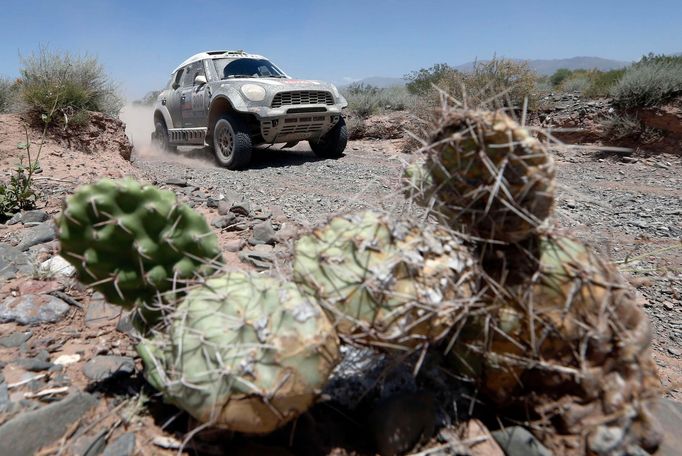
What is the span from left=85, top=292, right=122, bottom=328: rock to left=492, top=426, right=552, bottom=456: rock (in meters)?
2.00

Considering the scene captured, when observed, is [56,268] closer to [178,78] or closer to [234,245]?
[234,245]

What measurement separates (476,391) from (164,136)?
1145cm

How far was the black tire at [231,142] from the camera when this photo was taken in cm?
851

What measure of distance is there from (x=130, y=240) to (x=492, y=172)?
1.33 metres

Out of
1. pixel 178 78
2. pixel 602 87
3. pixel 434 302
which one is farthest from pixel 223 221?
pixel 602 87

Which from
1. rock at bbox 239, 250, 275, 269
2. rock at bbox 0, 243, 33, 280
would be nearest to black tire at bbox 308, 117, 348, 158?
rock at bbox 239, 250, 275, 269

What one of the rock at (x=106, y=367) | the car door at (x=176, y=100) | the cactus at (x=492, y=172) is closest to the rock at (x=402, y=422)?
the cactus at (x=492, y=172)

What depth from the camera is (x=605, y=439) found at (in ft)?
4.95

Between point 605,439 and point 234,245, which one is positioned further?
point 234,245

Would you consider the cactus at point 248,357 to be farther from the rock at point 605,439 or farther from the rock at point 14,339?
the rock at point 14,339

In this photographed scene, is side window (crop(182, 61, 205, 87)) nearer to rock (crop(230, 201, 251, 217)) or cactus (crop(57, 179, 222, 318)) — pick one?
rock (crop(230, 201, 251, 217))

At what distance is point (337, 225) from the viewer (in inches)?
67.2

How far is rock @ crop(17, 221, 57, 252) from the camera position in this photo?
143 inches

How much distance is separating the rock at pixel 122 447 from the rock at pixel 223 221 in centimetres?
279
